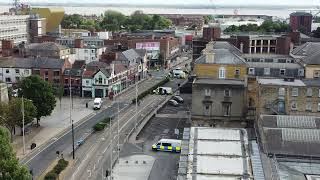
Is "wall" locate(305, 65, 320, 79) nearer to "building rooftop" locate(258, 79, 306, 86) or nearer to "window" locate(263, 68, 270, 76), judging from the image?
"window" locate(263, 68, 270, 76)

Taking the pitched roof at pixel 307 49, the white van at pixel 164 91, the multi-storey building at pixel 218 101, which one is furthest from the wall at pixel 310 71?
the white van at pixel 164 91

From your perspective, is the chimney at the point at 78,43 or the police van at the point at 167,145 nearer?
the police van at the point at 167,145

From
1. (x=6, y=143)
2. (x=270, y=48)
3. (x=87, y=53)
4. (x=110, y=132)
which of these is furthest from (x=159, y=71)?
(x=6, y=143)

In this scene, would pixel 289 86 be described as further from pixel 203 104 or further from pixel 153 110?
pixel 153 110

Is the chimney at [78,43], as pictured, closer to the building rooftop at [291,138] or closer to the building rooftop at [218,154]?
the building rooftop at [218,154]

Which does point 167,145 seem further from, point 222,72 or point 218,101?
point 222,72

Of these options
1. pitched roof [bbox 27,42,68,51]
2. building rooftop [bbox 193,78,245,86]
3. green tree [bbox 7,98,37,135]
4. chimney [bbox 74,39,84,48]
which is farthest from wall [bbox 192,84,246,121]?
chimney [bbox 74,39,84,48]

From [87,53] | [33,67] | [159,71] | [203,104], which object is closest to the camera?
[203,104]
